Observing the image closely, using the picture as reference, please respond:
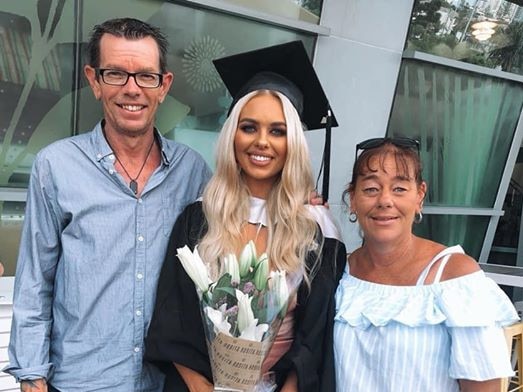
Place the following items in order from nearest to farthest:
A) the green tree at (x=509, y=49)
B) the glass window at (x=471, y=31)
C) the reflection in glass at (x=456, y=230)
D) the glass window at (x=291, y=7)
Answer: the glass window at (x=291, y=7)
the glass window at (x=471, y=31)
the green tree at (x=509, y=49)
the reflection in glass at (x=456, y=230)

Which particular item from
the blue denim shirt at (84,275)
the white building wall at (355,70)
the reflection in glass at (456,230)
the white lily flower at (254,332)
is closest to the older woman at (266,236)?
the blue denim shirt at (84,275)

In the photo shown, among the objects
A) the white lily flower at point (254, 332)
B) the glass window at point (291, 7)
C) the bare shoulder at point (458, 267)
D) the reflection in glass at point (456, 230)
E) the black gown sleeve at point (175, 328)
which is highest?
the glass window at point (291, 7)

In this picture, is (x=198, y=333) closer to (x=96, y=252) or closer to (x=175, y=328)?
(x=175, y=328)

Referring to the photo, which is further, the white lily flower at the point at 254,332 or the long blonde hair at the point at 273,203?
the long blonde hair at the point at 273,203

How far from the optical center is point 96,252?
1.71 meters

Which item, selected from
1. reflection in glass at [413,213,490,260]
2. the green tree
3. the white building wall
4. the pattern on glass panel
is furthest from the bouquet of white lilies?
the green tree

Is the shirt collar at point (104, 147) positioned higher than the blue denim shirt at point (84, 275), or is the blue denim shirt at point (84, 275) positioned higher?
the shirt collar at point (104, 147)

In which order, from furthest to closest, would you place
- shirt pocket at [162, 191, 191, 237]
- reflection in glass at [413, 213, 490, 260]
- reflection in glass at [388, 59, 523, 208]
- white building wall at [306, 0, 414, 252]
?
reflection in glass at [413, 213, 490, 260] → reflection in glass at [388, 59, 523, 208] → white building wall at [306, 0, 414, 252] → shirt pocket at [162, 191, 191, 237]

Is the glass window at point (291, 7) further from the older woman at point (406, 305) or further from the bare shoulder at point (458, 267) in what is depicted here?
the bare shoulder at point (458, 267)

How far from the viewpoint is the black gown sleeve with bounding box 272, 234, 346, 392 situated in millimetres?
1645

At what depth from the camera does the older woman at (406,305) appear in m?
1.52

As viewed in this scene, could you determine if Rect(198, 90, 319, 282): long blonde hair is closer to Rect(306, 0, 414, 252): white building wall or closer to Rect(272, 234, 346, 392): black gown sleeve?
Rect(272, 234, 346, 392): black gown sleeve

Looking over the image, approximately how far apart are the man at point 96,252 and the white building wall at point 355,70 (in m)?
3.06

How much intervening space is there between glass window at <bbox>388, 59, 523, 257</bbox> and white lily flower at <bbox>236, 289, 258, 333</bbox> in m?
4.66
